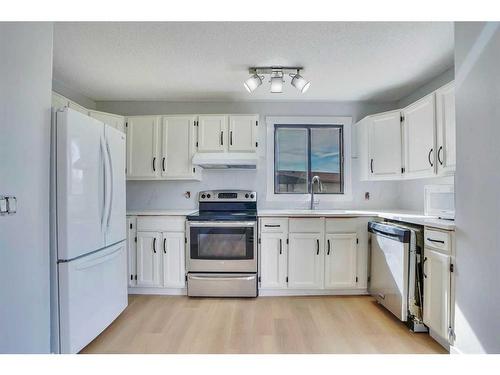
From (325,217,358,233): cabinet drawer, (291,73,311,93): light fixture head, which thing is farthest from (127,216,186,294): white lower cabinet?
(291,73,311,93): light fixture head

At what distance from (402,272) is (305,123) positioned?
79.7 inches

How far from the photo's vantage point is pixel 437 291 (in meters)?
1.84

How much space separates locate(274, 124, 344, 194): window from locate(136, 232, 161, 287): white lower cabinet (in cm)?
165

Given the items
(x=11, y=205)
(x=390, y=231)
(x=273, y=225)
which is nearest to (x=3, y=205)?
(x=11, y=205)

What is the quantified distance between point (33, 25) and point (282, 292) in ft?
9.48

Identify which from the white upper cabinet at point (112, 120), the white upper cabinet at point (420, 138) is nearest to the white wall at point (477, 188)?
the white upper cabinet at point (420, 138)

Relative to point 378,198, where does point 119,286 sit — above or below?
below

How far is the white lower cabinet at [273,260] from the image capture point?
2742 mm

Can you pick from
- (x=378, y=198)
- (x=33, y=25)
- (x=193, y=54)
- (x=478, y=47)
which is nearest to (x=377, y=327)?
(x=378, y=198)

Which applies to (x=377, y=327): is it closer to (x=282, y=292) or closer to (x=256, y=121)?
(x=282, y=292)

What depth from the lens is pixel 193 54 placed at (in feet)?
7.08

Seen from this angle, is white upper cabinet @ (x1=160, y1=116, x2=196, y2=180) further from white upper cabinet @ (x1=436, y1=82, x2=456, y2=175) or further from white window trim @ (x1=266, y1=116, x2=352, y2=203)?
white upper cabinet @ (x1=436, y1=82, x2=456, y2=175)

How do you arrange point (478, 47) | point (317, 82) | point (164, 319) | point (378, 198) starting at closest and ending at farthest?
point (478, 47) → point (164, 319) → point (317, 82) → point (378, 198)
